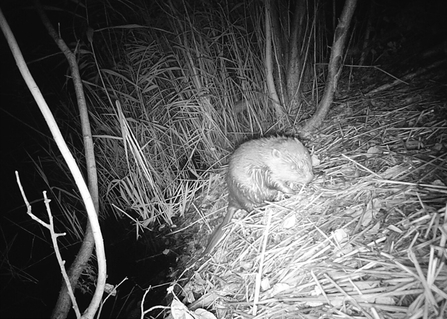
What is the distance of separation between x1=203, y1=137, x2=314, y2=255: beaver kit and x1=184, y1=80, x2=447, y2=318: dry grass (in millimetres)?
106

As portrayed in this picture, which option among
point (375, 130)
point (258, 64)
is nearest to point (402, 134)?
point (375, 130)

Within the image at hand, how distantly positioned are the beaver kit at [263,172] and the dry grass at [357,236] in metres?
0.11

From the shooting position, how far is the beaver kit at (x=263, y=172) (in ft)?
7.47

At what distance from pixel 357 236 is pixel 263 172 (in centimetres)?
98

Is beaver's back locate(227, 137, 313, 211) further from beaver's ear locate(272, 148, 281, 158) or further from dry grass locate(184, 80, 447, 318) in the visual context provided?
dry grass locate(184, 80, 447, 318)

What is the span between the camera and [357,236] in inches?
60.9

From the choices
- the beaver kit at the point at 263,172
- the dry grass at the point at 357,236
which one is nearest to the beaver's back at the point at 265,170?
the beaver kit at the point at 263,172

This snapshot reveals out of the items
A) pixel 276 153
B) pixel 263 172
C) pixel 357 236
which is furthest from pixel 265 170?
pixel 357 236

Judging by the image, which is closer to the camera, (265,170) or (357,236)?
(357,236)

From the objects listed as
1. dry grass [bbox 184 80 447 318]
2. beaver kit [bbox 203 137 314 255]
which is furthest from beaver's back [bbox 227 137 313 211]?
dry grass [bbox 184 80 447 318]

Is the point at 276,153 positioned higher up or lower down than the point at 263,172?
higher up

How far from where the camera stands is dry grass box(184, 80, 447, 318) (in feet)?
4.22

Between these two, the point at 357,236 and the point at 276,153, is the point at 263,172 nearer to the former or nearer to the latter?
the point at 276,153

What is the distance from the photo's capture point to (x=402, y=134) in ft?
6.95
